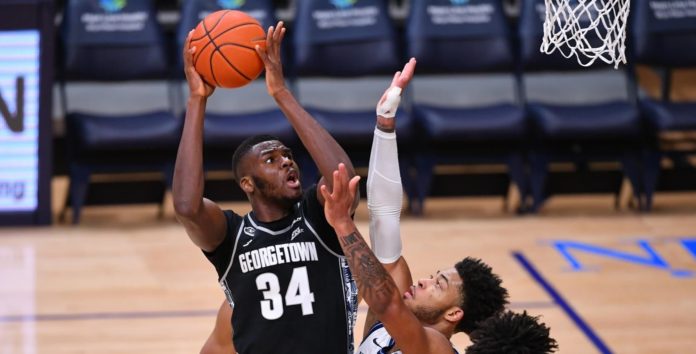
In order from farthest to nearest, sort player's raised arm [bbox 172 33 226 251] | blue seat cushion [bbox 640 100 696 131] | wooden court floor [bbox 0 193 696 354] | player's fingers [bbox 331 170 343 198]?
blue seat cushion [bbox 640 100 696 131] < wooden court floor [bbox 0 193 696 354] < player's raised arm [bbox 172 33 226 251] < player's fingers [bbox 331 170 343 198]

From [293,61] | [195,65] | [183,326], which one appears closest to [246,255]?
[195,65]

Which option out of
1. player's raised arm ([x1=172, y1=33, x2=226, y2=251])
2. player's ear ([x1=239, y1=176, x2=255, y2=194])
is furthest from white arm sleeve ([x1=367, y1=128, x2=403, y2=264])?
player's raised arm ([x1=172, y1=33, x2=226, y2=251])

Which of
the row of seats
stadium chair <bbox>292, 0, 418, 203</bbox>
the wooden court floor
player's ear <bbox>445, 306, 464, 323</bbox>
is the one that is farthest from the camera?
stadium chair <bbox>292, 0, 418, 203</bbox>

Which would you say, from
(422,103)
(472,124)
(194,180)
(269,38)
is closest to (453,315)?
(194,180)

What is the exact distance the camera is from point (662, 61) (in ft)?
30.5

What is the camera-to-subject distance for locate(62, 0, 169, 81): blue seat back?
888 centimetres

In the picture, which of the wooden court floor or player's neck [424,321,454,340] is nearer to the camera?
player's neck [424,321,454,340]

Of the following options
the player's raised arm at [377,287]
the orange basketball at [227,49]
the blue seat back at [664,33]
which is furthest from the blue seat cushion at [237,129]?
the player's raised arm at [377,287]

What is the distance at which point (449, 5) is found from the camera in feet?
29.8

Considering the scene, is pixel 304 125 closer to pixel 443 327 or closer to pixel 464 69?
pixel 443 327

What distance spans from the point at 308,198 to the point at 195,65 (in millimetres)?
603

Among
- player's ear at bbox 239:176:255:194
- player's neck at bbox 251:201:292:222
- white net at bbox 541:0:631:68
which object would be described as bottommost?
player's neck at bbox 251:201:292:222

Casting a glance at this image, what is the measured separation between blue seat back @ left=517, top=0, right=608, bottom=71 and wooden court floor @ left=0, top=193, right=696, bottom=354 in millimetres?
1076

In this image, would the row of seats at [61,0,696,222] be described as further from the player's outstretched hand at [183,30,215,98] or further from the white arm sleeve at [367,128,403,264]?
the player's outstretched hand at [183,30,215,98]
